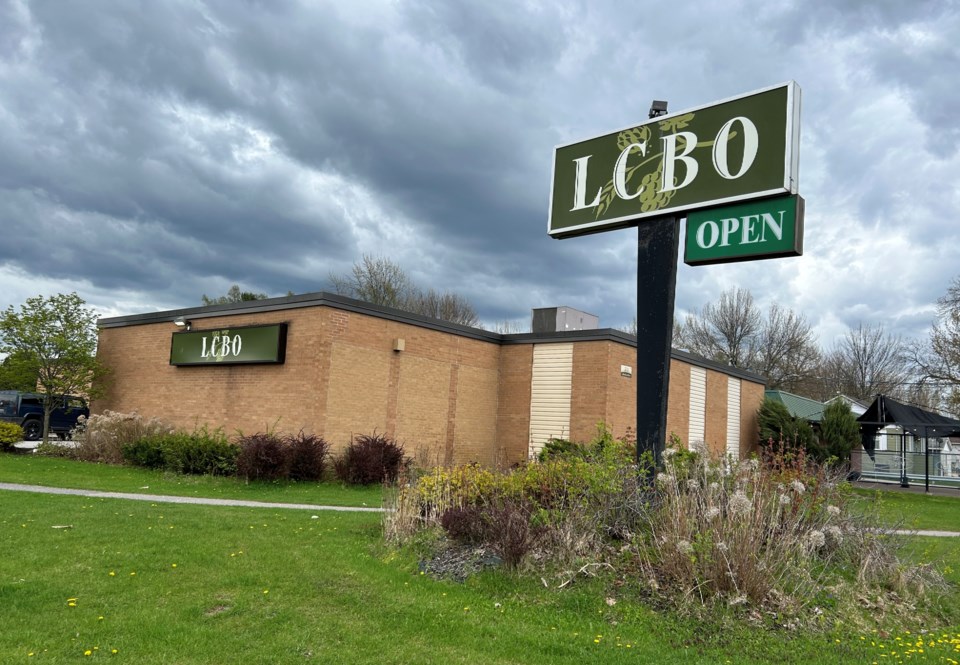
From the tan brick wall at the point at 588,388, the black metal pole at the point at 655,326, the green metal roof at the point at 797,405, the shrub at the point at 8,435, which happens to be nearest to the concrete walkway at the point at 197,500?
the black metal pole at the point at 655,326

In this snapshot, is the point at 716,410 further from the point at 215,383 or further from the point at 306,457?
the point at 215,383

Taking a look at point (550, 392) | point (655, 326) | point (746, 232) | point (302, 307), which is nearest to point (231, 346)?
point (302, 307)

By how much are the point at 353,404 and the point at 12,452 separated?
10864 millimetres

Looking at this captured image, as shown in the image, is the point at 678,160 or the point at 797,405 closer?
the point at 678,160

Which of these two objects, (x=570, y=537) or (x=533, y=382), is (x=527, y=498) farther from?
(x=533, y=382)

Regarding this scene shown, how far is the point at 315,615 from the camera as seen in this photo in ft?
17.7

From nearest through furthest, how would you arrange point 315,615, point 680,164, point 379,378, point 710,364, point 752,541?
point 315,615, point 752,541, point 680,164, point 379,378, point 710,364

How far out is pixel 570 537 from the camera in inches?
260

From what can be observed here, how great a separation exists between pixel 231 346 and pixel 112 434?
400 centimetres

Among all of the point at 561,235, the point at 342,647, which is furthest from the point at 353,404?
the point at 342,647

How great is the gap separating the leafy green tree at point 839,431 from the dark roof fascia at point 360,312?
639 centimetres

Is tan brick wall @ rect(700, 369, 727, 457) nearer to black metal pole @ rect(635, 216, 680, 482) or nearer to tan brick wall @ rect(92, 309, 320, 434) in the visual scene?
tan brick wall @ rect(92, 309, 320, 434)

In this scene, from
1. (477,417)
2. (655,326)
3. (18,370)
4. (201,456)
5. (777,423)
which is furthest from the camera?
(777,423)

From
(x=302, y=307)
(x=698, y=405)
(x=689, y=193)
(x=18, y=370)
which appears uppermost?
(x=689, y=193)
